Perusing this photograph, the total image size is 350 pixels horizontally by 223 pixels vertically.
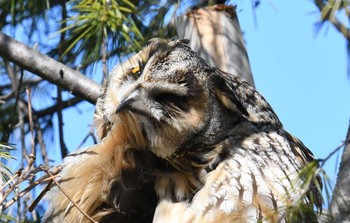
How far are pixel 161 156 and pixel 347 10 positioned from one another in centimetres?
116

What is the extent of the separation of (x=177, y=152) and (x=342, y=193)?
108 cm

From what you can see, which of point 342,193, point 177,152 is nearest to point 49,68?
point 177,152

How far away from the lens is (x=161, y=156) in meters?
3.24

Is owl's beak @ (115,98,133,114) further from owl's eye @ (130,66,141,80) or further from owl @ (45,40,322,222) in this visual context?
owl's eye @ (130,66,141,80)

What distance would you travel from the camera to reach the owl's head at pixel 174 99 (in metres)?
3.07

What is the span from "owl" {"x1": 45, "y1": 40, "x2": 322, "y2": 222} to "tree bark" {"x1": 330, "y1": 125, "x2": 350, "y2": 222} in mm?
637

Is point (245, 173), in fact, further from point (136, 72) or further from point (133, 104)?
point (136, 72)

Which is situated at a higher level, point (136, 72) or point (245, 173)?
point (136, 72)

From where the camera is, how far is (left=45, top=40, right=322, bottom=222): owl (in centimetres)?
301

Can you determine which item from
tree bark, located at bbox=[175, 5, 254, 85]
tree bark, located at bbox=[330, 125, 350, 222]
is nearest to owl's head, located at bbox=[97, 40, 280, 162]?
tree bark, located at bbox=[175, 5, 254, 85]

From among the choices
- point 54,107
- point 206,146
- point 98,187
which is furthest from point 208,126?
point 54,107

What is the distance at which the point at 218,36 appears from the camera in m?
4.16

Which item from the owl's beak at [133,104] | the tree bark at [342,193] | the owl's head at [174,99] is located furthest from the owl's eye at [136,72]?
the tree bark at [342,193]

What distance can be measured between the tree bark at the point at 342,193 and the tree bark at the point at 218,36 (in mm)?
1761
